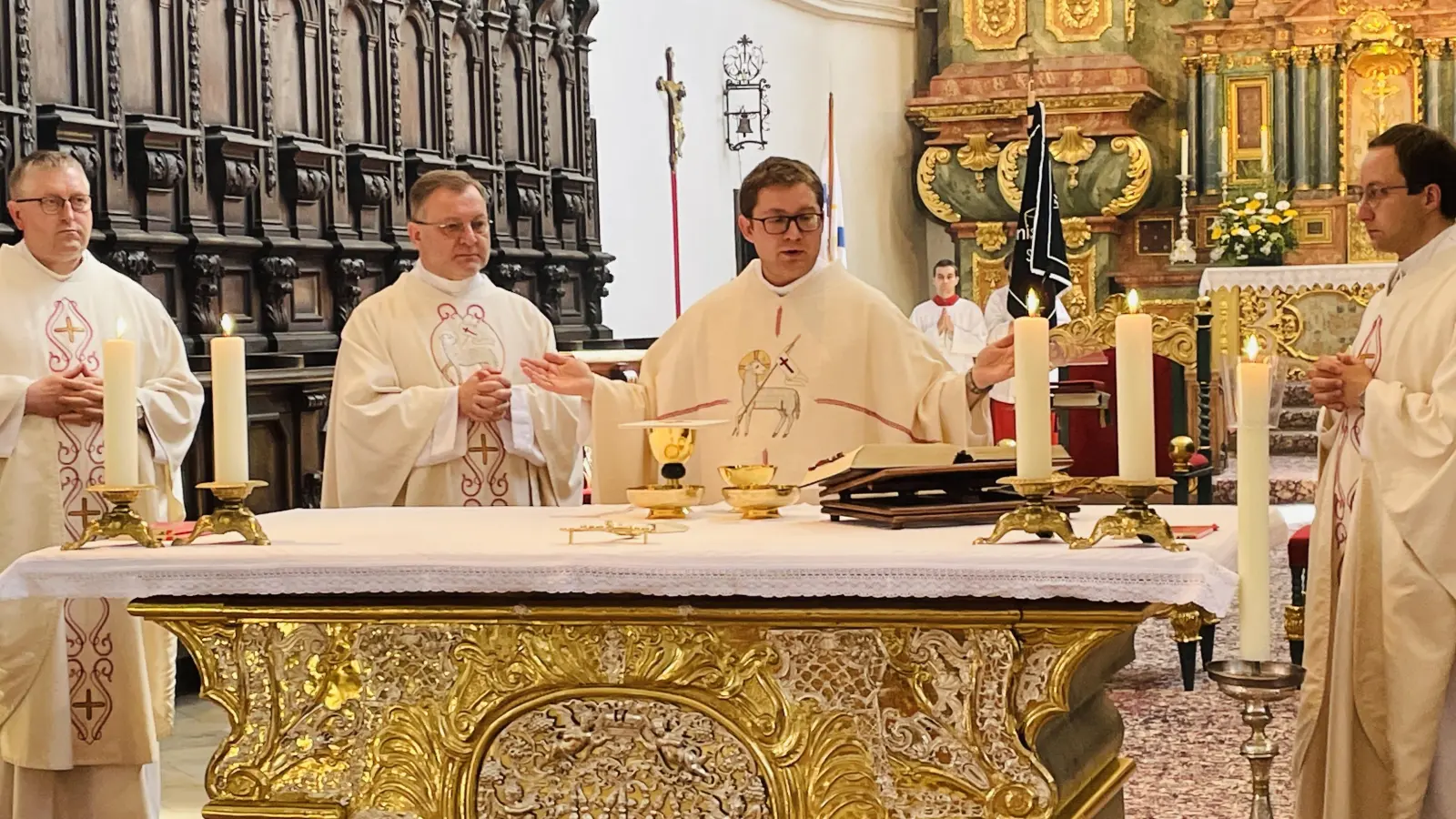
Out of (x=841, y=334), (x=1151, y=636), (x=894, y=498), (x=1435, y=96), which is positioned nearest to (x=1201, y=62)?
(x=1435, y=96)

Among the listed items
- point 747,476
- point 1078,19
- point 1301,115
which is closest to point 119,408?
point 747,476

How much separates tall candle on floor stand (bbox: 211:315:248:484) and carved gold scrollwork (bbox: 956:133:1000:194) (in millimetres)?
12632

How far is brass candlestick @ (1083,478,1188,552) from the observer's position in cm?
280

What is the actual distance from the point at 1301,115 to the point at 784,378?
11.1 meters

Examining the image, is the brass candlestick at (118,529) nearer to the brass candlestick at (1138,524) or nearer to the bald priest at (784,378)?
the bald priest at (784,378)

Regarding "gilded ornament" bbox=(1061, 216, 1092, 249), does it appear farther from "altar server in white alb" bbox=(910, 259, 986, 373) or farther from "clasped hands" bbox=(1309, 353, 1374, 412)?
"clasped hands" bbox=(1309, 353, 1374, 412)

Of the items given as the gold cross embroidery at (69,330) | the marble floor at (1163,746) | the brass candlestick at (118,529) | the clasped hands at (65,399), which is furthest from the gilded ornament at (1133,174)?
the brass candlestick at (118,529)

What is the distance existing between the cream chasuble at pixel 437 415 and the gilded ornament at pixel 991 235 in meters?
10.3

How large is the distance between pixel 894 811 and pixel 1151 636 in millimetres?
4910

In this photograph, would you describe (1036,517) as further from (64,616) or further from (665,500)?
(64,616)

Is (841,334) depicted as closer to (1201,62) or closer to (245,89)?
(245,89)

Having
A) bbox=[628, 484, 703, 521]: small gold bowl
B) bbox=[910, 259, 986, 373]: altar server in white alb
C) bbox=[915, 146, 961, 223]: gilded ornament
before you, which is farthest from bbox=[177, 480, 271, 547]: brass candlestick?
bbox=[915, 146, 961, 223]: gilded ornament

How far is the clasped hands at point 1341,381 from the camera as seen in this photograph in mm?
3865

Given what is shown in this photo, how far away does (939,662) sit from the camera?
9.70ft
